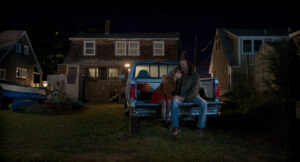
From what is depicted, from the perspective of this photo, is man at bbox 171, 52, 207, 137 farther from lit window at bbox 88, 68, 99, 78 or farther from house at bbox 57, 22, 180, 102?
lit window at bbox 88, 68, 99, 78

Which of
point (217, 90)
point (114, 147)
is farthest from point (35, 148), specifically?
point (217, 90)

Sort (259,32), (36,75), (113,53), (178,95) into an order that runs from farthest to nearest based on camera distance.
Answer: (36,75) → (113,53) → (259,32) → (178,95)

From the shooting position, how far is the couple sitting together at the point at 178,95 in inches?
239

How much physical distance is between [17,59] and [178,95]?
90.0 feet

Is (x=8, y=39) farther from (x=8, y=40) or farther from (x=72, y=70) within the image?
(x=72, y=70)

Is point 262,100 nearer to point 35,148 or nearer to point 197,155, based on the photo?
point 197,155

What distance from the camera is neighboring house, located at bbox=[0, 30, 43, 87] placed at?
2664 centimetres

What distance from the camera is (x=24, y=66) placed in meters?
30.1

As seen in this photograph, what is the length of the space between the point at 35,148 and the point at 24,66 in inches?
1105

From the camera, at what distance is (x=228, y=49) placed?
2741 cm

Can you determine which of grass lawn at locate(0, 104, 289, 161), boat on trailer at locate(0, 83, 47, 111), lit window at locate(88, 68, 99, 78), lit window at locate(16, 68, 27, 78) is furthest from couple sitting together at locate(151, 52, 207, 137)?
lit window at locate(16, 68, 27, 78)

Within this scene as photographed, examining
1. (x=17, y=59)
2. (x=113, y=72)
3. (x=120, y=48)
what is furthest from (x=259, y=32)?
(x=17, y=59)

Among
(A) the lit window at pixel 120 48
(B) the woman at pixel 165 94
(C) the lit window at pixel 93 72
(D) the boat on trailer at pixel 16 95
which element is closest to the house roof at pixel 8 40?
(C) the lit window at pixel 93 72

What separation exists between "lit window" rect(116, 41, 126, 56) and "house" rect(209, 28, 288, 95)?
1095 centimetres
